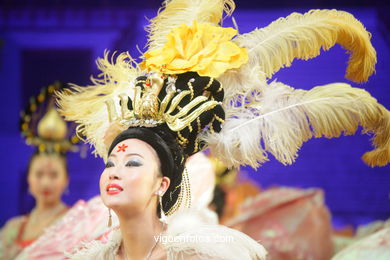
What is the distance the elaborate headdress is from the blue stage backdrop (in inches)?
79.8

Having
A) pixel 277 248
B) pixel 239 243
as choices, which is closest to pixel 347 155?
pixel 277 248

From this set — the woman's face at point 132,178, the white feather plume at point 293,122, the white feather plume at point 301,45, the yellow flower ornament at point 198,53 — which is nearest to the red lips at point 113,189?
the woman's face at point 132,178

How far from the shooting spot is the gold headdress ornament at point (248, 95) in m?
2.44

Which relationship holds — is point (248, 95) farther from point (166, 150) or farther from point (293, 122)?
point (166, 150)

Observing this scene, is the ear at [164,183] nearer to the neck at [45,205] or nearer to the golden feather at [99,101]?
the golden feather at [99,101]

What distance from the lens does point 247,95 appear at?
2.59 metres

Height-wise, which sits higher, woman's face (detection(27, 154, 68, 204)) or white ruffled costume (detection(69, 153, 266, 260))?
white ruffled costume (detection(69, 153, 266, 260))

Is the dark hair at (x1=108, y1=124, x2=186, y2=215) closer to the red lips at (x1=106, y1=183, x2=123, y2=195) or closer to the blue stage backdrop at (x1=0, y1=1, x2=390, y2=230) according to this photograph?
the red lips at (x1=106, y1=183, x2=123, y2=195)

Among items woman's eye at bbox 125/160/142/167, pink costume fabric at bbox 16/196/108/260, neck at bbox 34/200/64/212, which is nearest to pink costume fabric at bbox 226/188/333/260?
neck at bbox 34/200/64/212

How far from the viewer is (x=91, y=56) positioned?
498cm

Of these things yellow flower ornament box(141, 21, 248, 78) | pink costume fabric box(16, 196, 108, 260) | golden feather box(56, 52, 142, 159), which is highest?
yellow flower ornament box(141, 21, 248, 78)

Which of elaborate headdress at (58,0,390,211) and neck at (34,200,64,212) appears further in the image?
neck at (34,200,64,212)

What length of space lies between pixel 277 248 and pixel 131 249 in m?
2.13

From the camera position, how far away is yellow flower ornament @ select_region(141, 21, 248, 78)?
8.27ft
